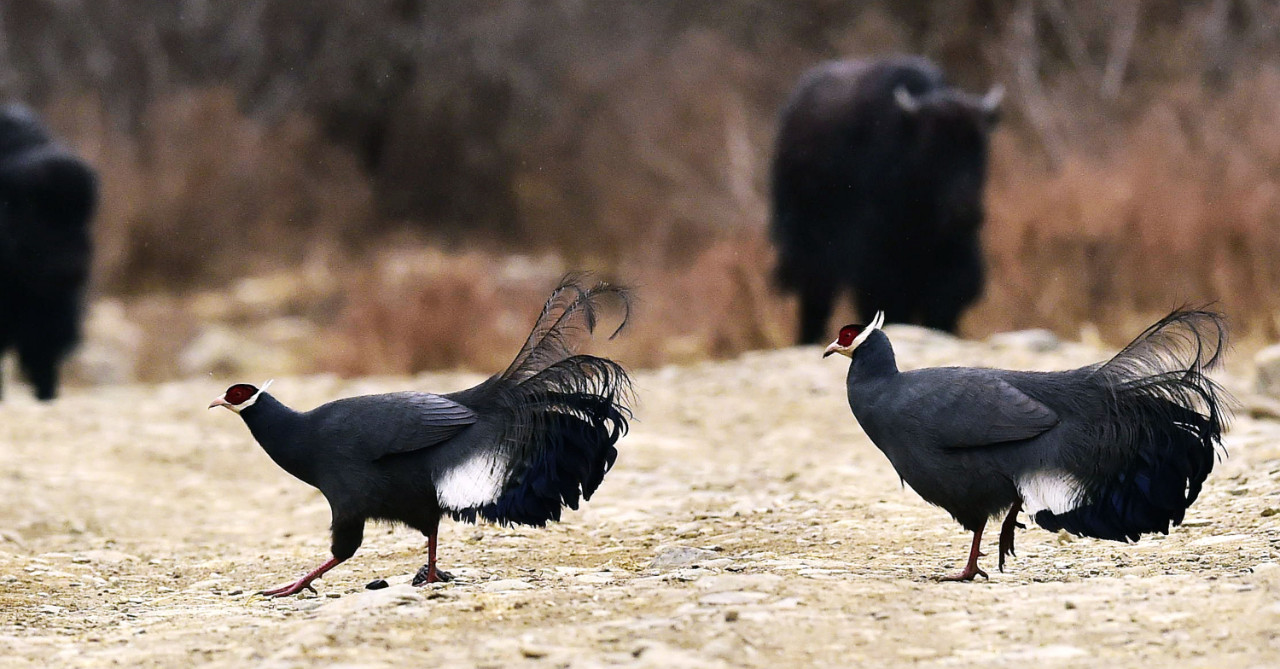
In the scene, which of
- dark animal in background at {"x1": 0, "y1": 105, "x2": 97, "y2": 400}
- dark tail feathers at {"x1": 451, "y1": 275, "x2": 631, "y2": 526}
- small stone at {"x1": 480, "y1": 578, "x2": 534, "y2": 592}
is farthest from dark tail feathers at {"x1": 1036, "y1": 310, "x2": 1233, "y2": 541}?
dark animal in background at {"x1": 0, "y1": 105, "x2": 97, "y2": 400}

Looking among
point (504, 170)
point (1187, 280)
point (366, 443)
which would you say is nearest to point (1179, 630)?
point (366, 443)

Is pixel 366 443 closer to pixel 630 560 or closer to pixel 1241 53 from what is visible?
pixel 630 560

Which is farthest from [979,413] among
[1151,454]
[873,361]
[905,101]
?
[905,101]

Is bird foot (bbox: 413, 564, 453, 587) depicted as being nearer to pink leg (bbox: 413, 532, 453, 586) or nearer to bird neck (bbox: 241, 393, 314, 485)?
pink leg (bbox: 413, 532, 453, 586)

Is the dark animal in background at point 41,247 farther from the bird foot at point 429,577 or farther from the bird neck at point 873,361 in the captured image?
the bird neck at point 873,361

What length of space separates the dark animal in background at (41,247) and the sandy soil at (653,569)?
170 centimetres

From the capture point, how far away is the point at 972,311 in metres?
12.8

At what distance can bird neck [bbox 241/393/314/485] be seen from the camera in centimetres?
492

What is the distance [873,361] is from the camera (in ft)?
16.1

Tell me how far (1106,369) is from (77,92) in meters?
22.5

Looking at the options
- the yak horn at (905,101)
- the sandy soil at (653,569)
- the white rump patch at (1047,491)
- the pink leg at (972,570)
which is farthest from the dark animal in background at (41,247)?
the white rump patch at (1047,491)

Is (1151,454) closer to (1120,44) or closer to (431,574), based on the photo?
(431,574)

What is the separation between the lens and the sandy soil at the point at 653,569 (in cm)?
397

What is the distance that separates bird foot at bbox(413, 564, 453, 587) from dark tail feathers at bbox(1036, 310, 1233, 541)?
6.03 feet
